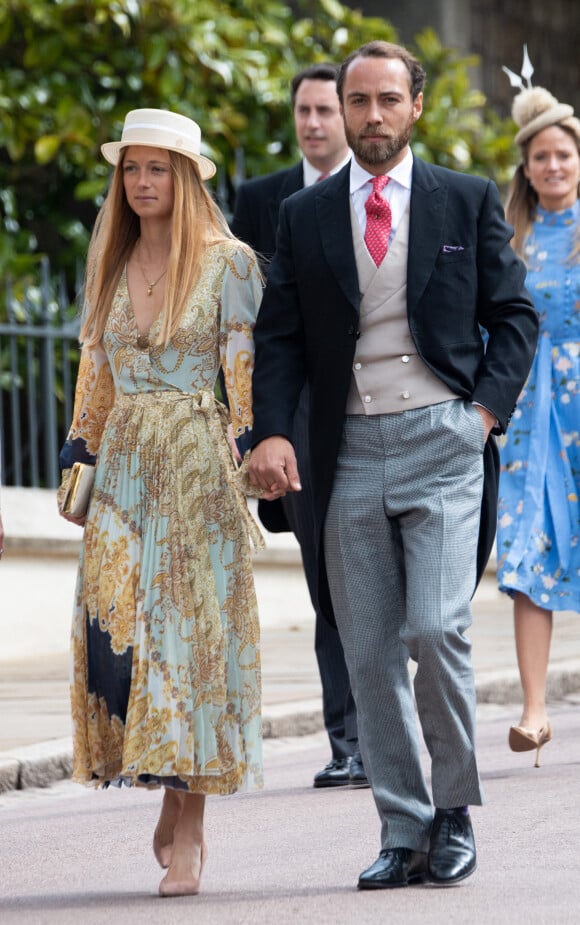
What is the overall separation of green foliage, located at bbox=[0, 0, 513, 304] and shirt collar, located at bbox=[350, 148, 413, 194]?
5103 millimetres

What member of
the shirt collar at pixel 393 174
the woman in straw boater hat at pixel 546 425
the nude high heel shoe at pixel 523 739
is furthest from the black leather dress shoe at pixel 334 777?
the shirt collar at pixel 393 174

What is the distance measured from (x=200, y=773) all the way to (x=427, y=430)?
0.97 meters

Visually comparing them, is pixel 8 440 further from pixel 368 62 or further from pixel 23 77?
pixel 368 62

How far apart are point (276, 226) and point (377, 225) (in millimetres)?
1789

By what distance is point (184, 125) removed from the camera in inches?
188

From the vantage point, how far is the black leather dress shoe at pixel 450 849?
442 cm

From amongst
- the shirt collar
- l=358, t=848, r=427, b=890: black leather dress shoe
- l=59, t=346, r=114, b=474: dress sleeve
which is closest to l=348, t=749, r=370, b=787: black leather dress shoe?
l=358, t=848, r=427, b=890: black leather dress shoe

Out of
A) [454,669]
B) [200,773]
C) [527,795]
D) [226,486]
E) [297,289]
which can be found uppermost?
[297,289]

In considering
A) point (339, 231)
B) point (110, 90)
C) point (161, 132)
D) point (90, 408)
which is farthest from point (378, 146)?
point (110, 90)

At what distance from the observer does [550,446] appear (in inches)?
258

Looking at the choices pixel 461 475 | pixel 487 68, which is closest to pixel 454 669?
pixel 461 475

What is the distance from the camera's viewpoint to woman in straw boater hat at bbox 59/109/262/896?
4555mm

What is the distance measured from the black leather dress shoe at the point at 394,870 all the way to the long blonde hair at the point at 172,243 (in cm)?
136

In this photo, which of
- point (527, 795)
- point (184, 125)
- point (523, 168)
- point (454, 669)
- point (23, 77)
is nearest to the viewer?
point (454, 669)
